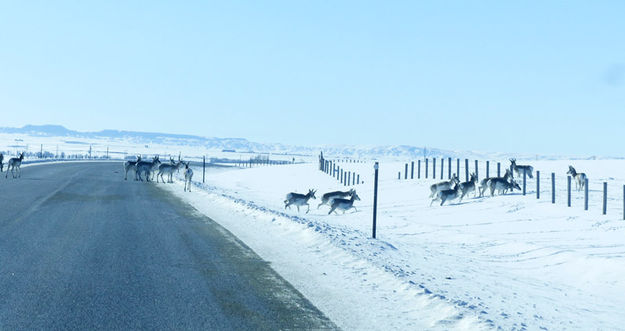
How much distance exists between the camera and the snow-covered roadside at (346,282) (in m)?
7.53

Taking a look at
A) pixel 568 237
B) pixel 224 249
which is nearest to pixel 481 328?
pixel 224 249

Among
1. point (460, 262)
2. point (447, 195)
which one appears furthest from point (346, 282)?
point (447, 195)

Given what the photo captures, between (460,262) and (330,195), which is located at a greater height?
(330,195)

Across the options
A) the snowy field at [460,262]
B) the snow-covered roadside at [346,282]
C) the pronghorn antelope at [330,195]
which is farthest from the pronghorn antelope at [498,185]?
the snow-covered roadside at [346,282]

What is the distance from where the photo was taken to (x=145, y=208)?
71.7ft

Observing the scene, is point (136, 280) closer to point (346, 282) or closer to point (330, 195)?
point (346, 282)

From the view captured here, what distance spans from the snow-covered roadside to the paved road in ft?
1.11

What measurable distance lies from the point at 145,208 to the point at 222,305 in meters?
14.6

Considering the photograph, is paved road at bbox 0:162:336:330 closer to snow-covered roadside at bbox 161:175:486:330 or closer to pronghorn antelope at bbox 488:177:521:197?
snow-covered roadside at bbox 161:175:486:330

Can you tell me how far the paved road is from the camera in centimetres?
716

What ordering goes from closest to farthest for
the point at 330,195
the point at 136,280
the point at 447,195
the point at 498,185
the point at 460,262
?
the point at 136,280, the point at 460,262, the point at 447,195, the point at 498,185, the point at 330,195

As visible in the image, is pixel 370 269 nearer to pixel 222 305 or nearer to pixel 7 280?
pixel 222 305

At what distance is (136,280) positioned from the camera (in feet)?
30.3

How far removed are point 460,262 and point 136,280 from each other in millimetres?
7076
